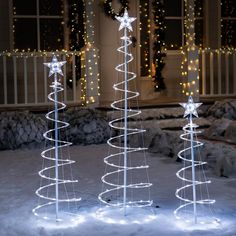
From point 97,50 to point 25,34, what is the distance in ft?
5.72

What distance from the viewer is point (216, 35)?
1433 centimetres

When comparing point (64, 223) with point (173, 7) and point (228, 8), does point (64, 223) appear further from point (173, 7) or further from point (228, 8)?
Result: point (228, 8)

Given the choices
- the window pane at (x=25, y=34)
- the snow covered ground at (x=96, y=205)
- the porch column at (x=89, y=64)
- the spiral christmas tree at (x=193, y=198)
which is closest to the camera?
the snow covered ground at (x=96, y=205)

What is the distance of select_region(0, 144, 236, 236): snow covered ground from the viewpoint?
5609 mm

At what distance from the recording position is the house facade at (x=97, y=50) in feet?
39.9

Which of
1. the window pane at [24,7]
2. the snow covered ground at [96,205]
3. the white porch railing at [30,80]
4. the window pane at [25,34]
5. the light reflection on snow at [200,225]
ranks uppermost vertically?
the window pane at [24,7]

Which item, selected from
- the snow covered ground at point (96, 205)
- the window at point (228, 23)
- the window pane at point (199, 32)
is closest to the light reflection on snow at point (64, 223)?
the snow covered ground at point (96, 205)

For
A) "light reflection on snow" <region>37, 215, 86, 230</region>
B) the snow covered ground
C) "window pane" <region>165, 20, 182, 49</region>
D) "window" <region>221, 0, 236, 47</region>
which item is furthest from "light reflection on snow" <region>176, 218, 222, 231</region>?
"window" <region>221, 0, 236, 47</region>

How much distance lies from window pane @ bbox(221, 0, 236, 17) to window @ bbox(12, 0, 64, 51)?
381 cm

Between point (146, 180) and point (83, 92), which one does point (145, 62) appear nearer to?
point (83, 92)

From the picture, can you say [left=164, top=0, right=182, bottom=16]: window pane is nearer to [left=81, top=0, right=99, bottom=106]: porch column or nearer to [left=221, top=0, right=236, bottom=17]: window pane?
[left=221, top=0, right=236, bottom=17]: window pane

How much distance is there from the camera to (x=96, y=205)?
654 centimetres

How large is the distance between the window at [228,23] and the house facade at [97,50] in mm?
23

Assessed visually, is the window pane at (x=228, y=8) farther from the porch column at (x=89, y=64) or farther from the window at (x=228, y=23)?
the porch column at (x=89, y=64)
